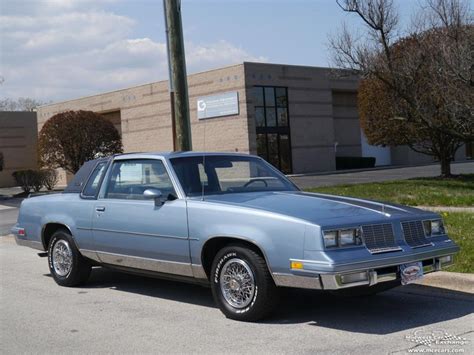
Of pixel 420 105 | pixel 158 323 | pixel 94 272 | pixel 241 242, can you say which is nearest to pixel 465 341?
pixel 241 242

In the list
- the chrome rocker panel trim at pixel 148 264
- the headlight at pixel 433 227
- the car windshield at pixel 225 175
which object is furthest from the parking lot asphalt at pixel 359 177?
the headlight at pixel 433 227

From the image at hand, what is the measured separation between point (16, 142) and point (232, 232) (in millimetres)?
→ 45597

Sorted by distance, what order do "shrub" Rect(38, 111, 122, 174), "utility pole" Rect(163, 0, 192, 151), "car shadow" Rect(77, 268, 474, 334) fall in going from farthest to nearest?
"shrub" Rect(38, 111, 122, 174)
"utility pole" Rect(163, 0, 192, 151)
"car shadow" Rect(77, 268, 474, 334)

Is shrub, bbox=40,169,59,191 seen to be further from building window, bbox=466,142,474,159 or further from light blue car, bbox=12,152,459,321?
building window, bbox=466,142,474,159

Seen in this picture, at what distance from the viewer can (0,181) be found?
47.2 meters

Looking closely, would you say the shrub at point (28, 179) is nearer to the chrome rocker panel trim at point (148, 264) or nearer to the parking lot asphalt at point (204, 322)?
the parking lot asphalt at point (204, 322)

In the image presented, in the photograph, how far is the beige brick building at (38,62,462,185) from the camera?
34.6 meters

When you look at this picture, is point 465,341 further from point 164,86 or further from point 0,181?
point 0,181

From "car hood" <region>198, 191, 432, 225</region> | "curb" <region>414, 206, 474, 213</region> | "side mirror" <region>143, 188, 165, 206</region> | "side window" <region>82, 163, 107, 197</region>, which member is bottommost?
"curb" <region>414, 206, 474, 213</region>

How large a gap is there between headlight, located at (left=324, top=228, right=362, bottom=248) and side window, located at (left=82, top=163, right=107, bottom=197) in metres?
3.33

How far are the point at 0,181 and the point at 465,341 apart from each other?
46.3 meters

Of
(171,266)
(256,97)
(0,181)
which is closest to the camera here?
(171,266)

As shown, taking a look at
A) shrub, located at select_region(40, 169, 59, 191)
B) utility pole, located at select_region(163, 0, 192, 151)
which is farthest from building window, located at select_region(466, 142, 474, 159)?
utility pole, located at select_region(163, 0, 192, 151)

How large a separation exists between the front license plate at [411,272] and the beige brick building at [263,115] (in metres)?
26.0
